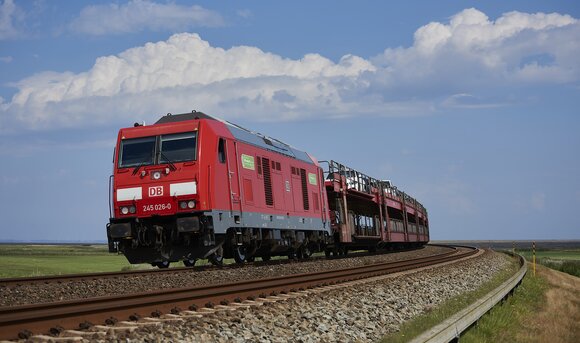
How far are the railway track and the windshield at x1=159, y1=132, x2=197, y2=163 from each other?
5.60m

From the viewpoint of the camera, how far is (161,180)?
762 inches

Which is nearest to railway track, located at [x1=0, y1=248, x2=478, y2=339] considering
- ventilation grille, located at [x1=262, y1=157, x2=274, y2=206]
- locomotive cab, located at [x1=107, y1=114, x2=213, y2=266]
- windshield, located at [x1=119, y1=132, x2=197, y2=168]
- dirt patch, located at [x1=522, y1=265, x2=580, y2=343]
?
dirt patch, located at [x1=522, y1=265, x2=580, y2=343]

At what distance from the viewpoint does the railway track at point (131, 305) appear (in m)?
8.01

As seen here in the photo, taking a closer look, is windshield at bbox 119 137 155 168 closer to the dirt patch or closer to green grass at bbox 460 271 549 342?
green grass at bbox 460 271 549 342

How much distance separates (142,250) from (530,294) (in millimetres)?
10716

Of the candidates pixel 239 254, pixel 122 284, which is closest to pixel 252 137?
pixel 239 254

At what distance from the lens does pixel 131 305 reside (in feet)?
31.6

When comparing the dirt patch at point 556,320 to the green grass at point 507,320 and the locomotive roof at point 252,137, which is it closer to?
the green grass at point 507,320

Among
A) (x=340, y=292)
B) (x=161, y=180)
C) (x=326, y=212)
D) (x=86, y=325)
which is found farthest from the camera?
(x=326, y=212)

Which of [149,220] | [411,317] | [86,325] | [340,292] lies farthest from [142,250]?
[86,325]

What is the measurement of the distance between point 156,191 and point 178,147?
1.35 meters

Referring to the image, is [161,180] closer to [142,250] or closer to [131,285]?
[142,250]

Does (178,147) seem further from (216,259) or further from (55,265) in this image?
(55,265)

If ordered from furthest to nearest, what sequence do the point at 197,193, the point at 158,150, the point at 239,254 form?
the point at 239,254, the point at 158,150, the point at 197,193
